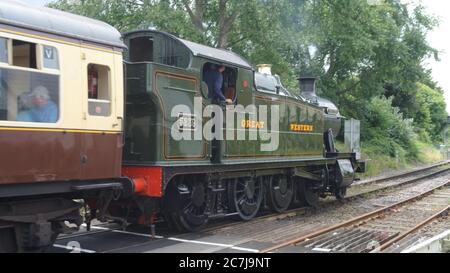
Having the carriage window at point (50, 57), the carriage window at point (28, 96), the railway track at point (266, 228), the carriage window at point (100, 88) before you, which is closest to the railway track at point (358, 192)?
the railway track at point (266, 228)

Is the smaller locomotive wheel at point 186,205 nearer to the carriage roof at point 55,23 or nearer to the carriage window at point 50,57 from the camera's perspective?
the carriage roof at point 55,23

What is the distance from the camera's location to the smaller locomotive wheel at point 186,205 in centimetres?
865

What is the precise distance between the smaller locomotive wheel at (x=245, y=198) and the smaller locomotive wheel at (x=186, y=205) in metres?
0.98

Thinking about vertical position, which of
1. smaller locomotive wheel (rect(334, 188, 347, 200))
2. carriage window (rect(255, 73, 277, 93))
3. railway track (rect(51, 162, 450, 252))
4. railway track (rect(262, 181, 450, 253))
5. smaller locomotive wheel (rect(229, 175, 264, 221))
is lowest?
railway track (rect(262, 181, 450, 253))

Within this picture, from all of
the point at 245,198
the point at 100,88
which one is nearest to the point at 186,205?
the point at 245,198

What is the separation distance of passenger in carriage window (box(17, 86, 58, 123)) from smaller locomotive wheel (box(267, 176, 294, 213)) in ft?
20.1

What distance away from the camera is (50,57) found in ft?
20.5

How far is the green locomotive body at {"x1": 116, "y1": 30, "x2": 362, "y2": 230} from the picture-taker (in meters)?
7.97

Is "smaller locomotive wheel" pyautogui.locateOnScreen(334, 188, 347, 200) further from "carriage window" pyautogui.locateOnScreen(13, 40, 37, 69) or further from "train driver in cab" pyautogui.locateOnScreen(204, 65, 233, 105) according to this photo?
"carriage window" pyautogui.locateOnScreen(13, 40, 37, 69)

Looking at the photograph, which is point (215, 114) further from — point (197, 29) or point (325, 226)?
point (197, 29)

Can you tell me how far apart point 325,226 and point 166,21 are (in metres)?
8.32

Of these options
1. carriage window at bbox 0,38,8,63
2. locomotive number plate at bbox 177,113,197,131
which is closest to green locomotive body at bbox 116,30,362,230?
locomotive number plate at bbox 177,113,197,131

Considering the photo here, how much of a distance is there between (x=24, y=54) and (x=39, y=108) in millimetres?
660

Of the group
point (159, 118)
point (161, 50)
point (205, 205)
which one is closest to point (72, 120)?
point (159, 118)
